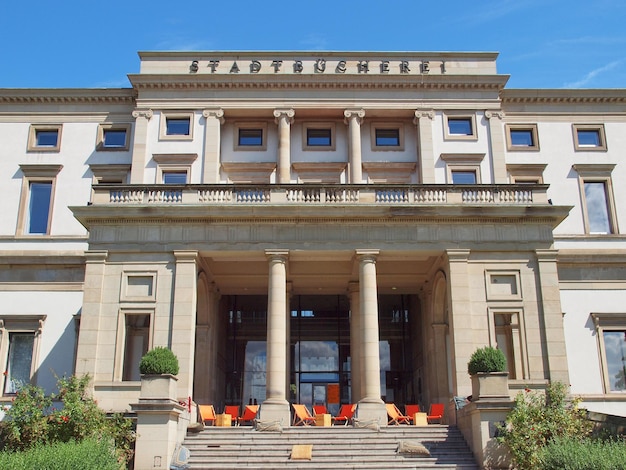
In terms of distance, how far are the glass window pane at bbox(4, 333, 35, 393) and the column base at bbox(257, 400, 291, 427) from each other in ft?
44.9

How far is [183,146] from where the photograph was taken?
1436 inches

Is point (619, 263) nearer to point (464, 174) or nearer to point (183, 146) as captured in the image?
point (464, 174)

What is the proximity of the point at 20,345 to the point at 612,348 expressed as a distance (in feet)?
93.5

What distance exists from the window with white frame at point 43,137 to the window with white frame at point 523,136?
80.5 feet

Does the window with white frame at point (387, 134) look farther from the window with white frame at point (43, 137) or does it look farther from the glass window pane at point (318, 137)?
the window with white frame at point (43, 137)

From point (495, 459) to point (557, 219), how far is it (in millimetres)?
11067

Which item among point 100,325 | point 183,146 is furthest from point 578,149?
point 100,325

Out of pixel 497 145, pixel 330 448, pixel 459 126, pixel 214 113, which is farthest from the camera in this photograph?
pixel 459 126

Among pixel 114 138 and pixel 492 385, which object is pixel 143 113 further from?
pixel 492 385

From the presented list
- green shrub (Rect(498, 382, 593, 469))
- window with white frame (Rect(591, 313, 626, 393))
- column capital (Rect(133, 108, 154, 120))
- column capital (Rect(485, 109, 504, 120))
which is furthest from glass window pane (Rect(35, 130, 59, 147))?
window with white frame (Rect(591, 313, 626, 393))

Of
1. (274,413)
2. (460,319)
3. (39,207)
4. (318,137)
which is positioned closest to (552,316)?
(460,319)

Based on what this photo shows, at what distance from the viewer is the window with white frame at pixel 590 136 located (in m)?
37.9

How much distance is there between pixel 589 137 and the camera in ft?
125

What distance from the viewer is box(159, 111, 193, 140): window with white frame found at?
36656 millimetres
